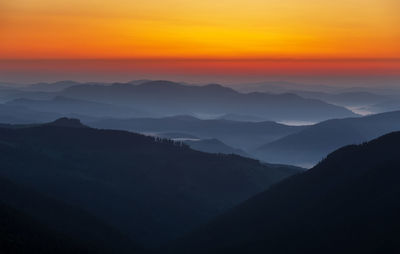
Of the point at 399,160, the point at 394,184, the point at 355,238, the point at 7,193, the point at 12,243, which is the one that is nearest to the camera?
the point at 12,243

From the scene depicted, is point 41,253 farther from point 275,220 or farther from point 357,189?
point 357,189

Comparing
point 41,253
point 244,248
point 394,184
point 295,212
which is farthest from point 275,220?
point 41,253

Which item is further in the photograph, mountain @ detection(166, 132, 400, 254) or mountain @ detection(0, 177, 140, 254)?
mountain @ detection(166, 132, 400, 254)

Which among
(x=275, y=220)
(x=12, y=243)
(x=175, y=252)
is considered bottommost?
(x=175, y=252)

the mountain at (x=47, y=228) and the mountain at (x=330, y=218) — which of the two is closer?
the mountain at (x=47, y=228)

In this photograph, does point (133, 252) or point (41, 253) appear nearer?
point (41, 253)

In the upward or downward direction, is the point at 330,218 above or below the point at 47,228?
above

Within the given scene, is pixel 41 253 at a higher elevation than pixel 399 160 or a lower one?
lower

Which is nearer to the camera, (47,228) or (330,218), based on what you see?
(47,228)
